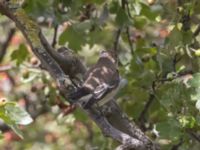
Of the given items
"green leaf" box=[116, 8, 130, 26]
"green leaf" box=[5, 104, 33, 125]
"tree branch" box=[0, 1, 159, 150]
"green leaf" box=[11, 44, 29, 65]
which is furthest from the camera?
"green leaf" box=[11, 44, 29, 65]

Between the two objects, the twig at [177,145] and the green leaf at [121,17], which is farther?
the green leaf at [121,17]

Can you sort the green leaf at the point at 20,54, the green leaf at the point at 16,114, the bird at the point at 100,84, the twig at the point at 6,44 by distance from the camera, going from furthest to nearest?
the twig at the point at 6,44 < the green leaf at the point at 20,54 < the bird at the point at 100,84 < the green leaf at the point at 16,114

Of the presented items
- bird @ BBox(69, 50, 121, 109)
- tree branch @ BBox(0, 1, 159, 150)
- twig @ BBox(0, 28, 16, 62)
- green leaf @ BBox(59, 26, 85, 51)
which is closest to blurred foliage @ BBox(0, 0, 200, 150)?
green leaf @ BBox(59, 26, 85, 51)

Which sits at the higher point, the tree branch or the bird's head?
the tree branch

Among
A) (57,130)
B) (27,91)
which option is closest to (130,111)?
(27,91)

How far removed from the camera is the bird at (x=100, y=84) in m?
3.41

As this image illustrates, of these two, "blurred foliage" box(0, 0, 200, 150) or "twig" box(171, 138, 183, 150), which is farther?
"twig" box(171, 138, 183, 150)

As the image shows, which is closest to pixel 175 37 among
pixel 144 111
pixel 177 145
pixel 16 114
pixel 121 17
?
pixel 121 17

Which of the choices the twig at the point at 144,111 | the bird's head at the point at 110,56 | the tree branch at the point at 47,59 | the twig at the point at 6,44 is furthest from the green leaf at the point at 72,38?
the twig at the point at 6,44

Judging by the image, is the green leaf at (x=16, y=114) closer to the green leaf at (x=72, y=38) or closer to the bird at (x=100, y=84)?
the bird at (x=100, y=84)

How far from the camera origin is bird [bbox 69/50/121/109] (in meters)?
3.41

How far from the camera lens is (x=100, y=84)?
375cm

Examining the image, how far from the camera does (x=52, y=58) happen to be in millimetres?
3357

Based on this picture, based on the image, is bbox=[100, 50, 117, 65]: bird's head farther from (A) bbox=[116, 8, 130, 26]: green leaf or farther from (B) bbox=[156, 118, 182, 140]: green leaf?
(B) bbox=[156, 118, 182, 140]: green leaf
